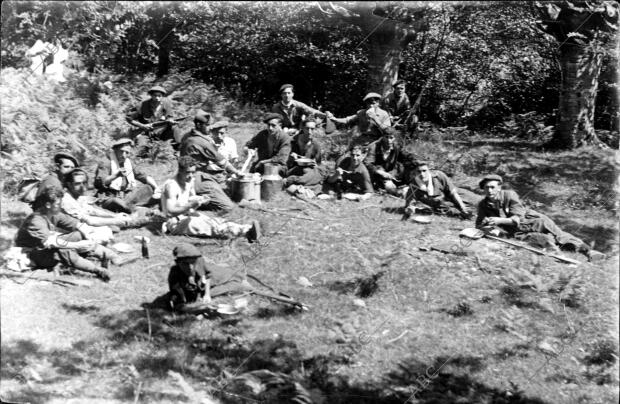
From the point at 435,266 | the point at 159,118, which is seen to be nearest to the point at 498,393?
the point at 435,266

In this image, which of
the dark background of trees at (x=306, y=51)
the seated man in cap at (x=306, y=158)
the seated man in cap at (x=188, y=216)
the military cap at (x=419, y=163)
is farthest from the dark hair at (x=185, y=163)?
the military cap at (x=419, y=163)

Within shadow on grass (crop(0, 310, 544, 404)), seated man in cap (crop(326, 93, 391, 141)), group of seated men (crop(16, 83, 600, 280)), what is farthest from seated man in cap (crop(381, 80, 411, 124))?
shadow on grass (crop(0, 310, 544, 404))

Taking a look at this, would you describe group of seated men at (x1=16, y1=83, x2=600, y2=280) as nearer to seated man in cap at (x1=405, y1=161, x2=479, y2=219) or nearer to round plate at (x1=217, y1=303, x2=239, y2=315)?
seated man in cap at (x1=405, y1=161, x2=479, y2=219)

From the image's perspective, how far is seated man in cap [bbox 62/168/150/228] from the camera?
7.88 m

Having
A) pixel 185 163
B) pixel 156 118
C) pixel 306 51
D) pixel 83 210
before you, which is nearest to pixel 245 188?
pixel 185 163

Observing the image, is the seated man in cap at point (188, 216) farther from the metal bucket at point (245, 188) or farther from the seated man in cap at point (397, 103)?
the seated man in cap at point (397, 103)

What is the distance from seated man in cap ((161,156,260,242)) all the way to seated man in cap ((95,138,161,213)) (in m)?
0.89

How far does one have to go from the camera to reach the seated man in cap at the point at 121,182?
30.2 feet

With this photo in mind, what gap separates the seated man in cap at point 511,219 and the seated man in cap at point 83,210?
4.35 m

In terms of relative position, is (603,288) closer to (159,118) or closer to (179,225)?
(179,225)

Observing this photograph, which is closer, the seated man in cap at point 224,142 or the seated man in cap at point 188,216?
the seated man in cap at point 188,216

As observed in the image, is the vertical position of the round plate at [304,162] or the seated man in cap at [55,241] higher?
the round plate at [304,162]

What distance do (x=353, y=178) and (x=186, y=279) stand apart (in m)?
4.32

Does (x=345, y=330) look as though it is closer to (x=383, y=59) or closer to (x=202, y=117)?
(x=202, y=117)
